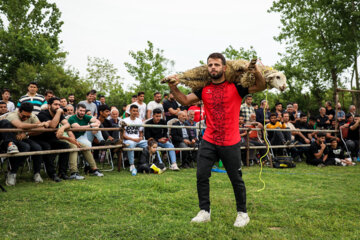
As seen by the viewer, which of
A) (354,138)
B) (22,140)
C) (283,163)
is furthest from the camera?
(354,138)

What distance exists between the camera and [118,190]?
232 inches

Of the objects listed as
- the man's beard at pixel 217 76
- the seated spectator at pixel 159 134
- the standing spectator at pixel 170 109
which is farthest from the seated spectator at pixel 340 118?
the man's beard at pixel 217 76

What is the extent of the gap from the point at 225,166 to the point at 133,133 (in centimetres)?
546

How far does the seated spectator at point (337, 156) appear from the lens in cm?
1139

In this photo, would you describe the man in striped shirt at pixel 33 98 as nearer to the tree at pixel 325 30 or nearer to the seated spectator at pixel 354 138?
the seated spectator at pixel 354 138

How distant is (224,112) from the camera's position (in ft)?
14.0

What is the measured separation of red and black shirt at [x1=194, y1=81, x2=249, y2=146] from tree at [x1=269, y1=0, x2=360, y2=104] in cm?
1982

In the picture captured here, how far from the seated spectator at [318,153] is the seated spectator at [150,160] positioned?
5.89 meters

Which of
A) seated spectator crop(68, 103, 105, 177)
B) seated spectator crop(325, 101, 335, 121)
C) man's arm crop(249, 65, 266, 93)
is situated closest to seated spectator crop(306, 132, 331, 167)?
seated spectator crop(325, 101, 335, 121)

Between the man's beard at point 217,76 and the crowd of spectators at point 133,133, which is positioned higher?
the man's beard at point 217,76

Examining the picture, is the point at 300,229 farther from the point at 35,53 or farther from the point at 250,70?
the point at 35,53

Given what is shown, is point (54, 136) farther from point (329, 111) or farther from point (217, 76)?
point (329, 111)

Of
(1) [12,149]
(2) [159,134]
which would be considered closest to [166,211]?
(1) [12,149]

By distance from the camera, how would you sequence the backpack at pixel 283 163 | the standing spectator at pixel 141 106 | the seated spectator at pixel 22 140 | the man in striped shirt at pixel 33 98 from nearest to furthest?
the seated spectator at pixel 22 140 → the man in striped shirt at pixel 33 98 → the backpack at pixel 283 163 → the standing spectator at pixel 141 106
